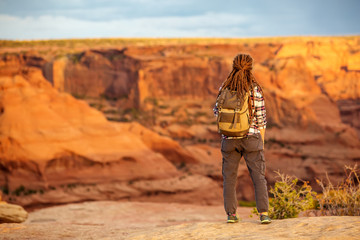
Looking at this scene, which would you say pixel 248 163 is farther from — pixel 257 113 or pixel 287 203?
pixel 287 203

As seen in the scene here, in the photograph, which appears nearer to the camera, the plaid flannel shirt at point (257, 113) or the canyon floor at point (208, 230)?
the canyon floor at point (208, 230)

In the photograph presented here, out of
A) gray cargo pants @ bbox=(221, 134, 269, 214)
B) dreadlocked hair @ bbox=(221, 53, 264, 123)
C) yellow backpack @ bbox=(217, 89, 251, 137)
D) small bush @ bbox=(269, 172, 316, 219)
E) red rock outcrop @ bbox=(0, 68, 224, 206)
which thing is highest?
dreadlocked hair @ bbox=(221, 53, 264, 123)

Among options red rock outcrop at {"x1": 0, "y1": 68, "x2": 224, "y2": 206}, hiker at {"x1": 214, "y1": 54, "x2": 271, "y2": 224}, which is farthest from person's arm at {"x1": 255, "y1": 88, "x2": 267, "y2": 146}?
red rock outcrop at {"x1": 0, "y1": 68, "x2": 224, "y2": 206}

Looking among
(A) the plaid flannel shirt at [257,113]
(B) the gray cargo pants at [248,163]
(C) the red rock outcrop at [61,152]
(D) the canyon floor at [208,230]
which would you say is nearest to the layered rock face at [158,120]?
(C) the red rock outcrop at [61,152]

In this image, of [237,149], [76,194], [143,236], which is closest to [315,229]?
[237,149]

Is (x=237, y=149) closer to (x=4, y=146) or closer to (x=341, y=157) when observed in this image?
(x=4, y=146)

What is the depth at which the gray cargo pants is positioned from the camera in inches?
220

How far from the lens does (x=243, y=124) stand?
5.49 meters

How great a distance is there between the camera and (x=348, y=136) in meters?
34.6

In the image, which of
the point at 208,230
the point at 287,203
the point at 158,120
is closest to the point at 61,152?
the point at 158,120

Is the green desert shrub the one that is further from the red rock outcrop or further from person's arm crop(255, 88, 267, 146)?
the red rock outcrop

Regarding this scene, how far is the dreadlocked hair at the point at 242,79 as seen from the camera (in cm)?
563

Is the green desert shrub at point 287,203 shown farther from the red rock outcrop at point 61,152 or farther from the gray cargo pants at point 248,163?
the red rock outcrop at point 61,152

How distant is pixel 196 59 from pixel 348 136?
14.4m
